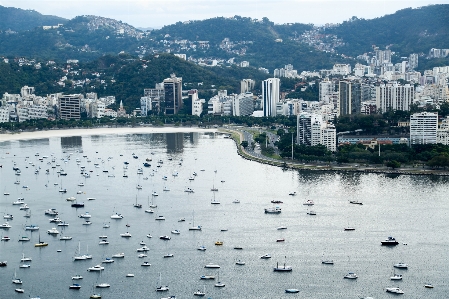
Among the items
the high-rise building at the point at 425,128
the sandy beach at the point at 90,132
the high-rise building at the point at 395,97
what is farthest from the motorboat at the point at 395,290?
the high-rise building at the point at 395,97

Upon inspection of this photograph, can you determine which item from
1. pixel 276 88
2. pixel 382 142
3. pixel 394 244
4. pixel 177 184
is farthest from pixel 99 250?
pixel 276 88

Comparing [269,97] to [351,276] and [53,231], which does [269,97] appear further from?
[351,276]

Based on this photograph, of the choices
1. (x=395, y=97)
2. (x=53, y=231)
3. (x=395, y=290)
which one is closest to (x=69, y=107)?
(x=395, y=97)

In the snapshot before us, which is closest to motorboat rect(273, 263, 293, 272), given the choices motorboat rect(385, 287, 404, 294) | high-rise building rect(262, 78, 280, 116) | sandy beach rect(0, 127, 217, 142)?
motorboat rect(385, 287, 404, 294)

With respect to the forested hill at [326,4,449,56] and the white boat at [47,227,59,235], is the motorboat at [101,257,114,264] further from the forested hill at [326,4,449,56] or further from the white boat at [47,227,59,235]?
the forested hill at [326,4,449,56]

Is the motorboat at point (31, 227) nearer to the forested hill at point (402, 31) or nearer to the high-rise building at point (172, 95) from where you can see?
the high-rise building at point (172, 95)

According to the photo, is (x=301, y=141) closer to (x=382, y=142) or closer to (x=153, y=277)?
(x=382, y=142)
